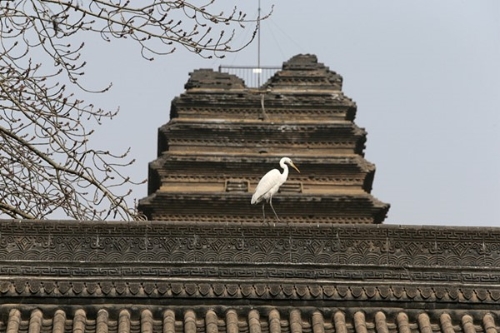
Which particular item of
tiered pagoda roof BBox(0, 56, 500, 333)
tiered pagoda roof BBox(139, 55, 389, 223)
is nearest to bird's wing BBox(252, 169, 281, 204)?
tiered pagoda roof BBox(0, 56, 500, 333)

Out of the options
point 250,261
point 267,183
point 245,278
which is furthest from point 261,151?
point 245,278

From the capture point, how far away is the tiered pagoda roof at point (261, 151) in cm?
3541

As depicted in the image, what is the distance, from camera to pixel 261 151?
37.5m

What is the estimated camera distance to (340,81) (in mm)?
41031

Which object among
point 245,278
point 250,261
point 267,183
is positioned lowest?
point 245,278

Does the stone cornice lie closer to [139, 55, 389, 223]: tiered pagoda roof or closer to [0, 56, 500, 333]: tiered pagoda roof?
[0, 56, 500, 333]: tiered pagoda roof

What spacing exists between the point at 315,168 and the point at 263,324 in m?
25.3

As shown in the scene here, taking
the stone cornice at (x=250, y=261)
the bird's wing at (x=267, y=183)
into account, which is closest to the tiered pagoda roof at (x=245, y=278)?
the stone cornice at (x=250, y=261)

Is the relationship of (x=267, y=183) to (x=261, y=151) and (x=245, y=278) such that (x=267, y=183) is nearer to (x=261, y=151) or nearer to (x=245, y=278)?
(x=245, y=278)

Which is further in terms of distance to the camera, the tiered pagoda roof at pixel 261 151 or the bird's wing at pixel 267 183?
the tiered pagoda roof at pixel 261 151

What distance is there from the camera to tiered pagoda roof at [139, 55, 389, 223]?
116 ft

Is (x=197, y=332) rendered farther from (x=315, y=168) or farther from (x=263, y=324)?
(x=315, y=168)

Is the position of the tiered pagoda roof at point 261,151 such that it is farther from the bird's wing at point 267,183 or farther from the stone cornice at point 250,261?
the stone cornice at point 250,261

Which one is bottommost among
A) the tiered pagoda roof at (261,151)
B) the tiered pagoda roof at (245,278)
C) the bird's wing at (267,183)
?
the tiered pagoda roof at (245,278)
